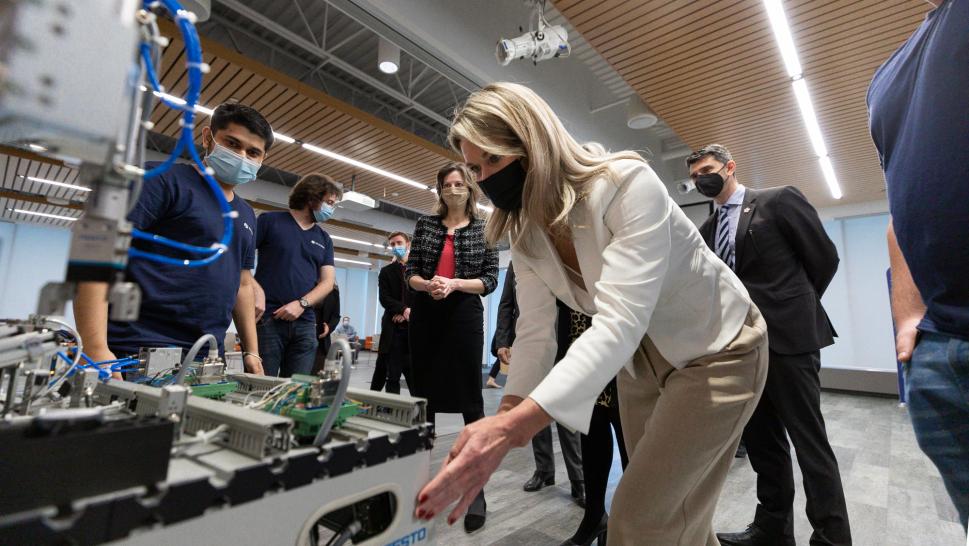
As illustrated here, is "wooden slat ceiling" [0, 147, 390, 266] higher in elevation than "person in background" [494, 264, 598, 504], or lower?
higher

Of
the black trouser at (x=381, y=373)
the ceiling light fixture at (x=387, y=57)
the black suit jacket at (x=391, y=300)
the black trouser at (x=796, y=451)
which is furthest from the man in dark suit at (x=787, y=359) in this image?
the ceiling light fixture at (x=387, y=57)

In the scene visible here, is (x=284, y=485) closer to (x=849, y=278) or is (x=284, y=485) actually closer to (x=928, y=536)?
(x=928, y=536)

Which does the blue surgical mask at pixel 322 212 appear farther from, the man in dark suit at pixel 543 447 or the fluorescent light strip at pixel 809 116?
the fluorescent light strip at pixel 809 116

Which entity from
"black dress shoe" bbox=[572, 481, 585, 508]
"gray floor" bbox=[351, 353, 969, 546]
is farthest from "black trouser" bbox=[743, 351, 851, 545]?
"black dress shoe" bbox=[572, 481, 585, 508]

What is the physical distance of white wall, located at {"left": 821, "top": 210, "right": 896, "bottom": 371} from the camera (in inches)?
282

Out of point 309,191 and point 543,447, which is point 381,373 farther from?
point 309,191

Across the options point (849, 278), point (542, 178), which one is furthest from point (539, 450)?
point (849, 278)

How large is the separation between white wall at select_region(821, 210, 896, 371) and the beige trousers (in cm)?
802

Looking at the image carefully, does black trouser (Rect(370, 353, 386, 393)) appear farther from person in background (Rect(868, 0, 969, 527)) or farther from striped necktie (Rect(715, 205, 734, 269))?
person in background (Rect(868, 0, 969, 527))

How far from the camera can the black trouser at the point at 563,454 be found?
2105mm

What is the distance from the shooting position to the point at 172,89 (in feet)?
14.9

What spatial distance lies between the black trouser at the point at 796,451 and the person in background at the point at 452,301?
1.03 meters

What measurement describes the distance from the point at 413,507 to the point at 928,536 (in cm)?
233

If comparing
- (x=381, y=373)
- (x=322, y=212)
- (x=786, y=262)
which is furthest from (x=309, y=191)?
(x=786, y=262)
